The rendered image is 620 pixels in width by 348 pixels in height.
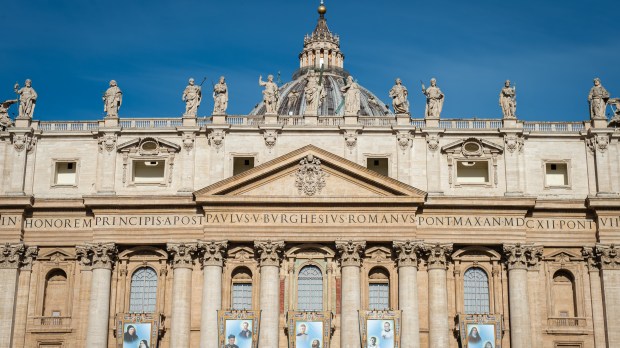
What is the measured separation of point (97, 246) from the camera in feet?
188

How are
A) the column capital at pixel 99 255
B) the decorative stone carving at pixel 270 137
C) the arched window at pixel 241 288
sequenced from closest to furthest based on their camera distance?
the column capital at pixel 99 255 < the arched window at pixel 241 288 < the decorative stone carving at pixel 270 137

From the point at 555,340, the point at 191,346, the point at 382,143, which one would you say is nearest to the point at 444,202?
the point at 382,143

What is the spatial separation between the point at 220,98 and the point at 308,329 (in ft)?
44.6

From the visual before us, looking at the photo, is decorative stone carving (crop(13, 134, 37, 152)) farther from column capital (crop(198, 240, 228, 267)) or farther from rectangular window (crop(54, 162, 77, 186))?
column capital (crop(198, 240, 228, 267))

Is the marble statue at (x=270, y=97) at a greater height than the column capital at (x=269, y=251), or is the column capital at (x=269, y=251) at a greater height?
the marble statue at (x=270, y=97)

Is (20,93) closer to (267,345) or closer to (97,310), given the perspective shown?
(97,310)

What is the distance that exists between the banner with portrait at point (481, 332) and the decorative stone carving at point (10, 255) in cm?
2331

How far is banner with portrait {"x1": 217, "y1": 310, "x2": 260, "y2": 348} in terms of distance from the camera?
5569 cm

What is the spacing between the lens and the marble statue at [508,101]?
59.7m

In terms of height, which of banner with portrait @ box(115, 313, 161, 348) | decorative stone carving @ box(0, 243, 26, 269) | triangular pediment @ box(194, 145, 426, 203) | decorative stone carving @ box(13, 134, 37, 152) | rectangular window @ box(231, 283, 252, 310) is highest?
decorative stone carving @ box(13, 134, 37, 152)

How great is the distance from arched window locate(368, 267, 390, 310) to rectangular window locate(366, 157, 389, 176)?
547cm

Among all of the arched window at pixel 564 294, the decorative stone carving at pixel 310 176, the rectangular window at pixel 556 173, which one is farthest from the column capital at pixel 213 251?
the rectangular window at pixel 556 173

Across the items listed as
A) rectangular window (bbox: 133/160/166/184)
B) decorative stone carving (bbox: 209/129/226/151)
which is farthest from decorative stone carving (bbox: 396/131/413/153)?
rectangular window (bbox: 133/160/166/184)

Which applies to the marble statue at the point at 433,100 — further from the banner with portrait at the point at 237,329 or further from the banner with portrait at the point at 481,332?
the banner with portrait at the point at 237,329
